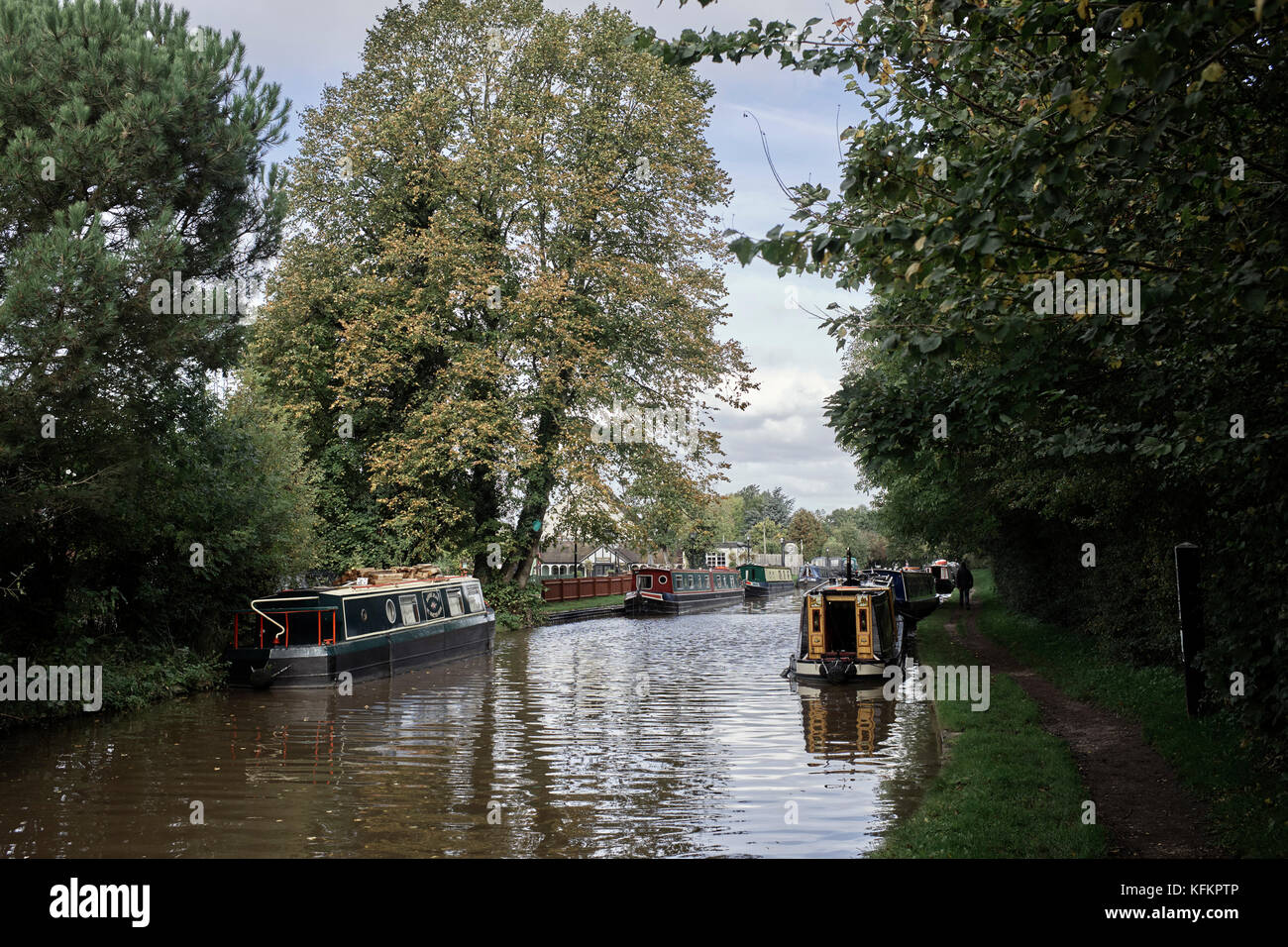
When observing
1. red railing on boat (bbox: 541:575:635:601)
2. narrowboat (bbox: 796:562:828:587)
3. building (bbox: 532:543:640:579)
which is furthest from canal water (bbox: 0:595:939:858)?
narrowboat (bbox: 796:562:828:587)

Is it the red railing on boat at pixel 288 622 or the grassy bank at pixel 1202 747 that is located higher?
the red railing on boat at pixel 288 622

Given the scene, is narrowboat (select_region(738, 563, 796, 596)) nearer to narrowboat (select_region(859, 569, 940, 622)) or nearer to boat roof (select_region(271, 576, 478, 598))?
narrowboat (select_region(859, 569, 940, 622))

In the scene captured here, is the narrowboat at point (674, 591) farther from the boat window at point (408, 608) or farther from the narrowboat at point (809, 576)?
the narrowboat at point (809, 576)

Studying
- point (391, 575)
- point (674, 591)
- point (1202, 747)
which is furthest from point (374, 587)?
point (674, 591)

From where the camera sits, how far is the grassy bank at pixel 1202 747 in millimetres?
6715

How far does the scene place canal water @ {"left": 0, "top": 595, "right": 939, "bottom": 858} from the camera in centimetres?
837

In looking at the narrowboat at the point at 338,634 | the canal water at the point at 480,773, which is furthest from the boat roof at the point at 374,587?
the canal water at the point at 480,773

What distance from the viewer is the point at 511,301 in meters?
27.1

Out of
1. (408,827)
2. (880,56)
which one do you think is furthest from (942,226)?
(408,827)

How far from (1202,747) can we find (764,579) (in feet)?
167

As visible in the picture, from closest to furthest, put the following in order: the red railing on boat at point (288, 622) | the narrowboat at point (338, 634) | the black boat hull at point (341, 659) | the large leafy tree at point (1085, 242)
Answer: the large leafy tree at point (1085, 242) < the black boat hull at point (341, 659) < the narrowboat at point (338, 634) < the red railing on boat at point (288, 622)

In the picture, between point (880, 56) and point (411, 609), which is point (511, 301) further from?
point (880, 56)

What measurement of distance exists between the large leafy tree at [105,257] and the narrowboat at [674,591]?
2805 centimetres

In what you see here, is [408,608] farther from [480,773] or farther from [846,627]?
[480,773]
